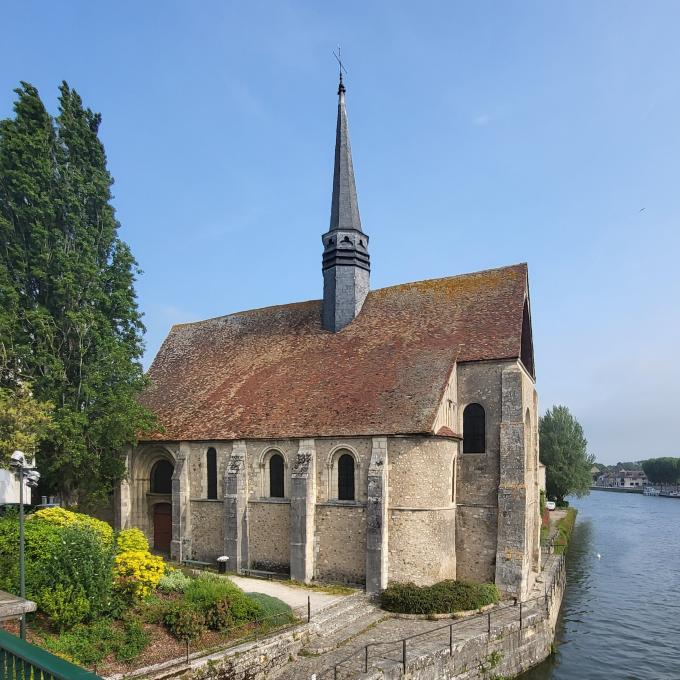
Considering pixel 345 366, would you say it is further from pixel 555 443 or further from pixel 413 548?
pixel 555 443

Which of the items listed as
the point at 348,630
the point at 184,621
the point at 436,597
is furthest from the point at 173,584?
the point at 436,597

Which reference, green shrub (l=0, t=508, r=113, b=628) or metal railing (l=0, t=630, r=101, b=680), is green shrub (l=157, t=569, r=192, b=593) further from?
Answer: metal railing (l=0, t=630, r=101, b=680)

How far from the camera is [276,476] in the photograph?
22.7 meters

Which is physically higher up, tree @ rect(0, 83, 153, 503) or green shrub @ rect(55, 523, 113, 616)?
tree @ rect(0, 83, 153, 503)

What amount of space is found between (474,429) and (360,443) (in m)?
4.90

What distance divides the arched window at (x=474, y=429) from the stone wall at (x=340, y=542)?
514 centimetres

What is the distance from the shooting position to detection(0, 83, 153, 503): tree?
66.6 feet

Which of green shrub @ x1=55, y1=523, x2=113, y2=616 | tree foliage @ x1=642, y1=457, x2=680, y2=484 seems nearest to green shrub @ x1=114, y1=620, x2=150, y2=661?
green shrub @ x1=55, y1=523, x2=113, y2=616

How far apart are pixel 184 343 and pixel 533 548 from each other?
70.2 ft

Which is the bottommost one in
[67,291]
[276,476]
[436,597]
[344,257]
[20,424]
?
[436,597]

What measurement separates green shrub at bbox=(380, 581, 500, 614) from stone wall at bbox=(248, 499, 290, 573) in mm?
4805

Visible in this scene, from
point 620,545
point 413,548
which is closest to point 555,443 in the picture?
point 620,545

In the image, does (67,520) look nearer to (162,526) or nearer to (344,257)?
(162,526)

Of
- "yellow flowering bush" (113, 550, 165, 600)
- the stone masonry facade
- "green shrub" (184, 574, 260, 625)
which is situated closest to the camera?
"yellow flowering bush" (113, 550, 165, 600)
